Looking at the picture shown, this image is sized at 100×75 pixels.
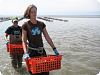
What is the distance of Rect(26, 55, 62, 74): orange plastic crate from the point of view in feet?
19.2

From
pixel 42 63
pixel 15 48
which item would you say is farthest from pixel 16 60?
pixel 42 63

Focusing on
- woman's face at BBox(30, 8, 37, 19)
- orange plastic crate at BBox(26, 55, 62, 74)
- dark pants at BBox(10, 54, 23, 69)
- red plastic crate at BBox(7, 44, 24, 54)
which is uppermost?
woman's face at BBox(30, 8, 37, 19)

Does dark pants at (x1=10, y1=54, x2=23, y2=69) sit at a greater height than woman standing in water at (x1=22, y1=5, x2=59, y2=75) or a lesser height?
lesser

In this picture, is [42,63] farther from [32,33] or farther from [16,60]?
[16,60]

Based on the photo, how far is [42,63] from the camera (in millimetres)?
5930

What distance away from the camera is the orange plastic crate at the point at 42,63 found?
5.85 m

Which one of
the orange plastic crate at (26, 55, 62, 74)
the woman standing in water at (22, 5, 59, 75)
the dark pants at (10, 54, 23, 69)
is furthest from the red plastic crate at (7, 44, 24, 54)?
the orange plastic crate at (26, 55, 62, 74)

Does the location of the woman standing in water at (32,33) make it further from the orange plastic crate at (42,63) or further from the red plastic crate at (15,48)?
the red plastic crate at (15,48)

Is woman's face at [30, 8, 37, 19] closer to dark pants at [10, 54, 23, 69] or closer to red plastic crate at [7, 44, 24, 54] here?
red plastic crate at [7, 44, 24, 54]

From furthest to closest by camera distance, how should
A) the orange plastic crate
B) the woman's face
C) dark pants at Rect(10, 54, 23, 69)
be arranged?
dark pants at Rect(10, 54, 23, 69) < the woman's face < the orange plastic crate

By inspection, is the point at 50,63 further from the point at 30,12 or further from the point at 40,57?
the point at 30,12

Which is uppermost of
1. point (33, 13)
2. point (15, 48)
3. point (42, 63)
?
point (33, 13)

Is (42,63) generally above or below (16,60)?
above

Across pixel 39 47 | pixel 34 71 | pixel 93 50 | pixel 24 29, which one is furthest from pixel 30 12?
pixel 93 50
